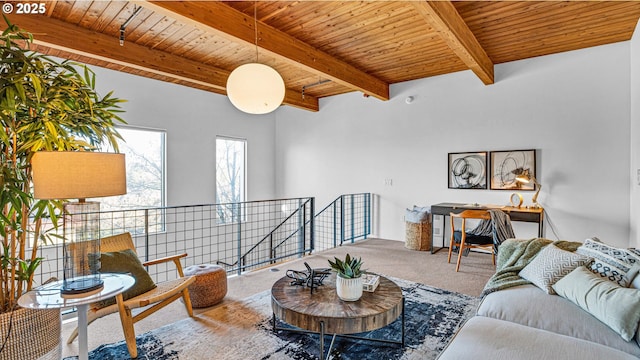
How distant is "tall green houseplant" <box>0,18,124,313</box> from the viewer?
1.59 metres

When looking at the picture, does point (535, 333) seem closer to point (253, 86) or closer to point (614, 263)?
point (614, 263)

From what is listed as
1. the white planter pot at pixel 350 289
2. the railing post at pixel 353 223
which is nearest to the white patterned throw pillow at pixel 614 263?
the white planter pot at pixel 350 289

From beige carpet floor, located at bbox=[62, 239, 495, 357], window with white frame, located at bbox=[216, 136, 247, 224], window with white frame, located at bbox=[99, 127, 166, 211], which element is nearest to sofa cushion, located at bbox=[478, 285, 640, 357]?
beige carpet floor, located at bbox=[62, 239, 495, 357]

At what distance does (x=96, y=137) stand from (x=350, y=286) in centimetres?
195

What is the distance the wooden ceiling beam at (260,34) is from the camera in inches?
107

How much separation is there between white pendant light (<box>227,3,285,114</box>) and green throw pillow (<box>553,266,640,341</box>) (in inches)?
93.1

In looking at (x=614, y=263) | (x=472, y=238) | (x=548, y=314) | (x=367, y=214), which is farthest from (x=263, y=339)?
(x=367, y=214)

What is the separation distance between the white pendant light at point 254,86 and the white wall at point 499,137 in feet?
11.5

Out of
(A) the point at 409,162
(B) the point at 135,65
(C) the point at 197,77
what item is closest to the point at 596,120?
(A) the point at 409,162

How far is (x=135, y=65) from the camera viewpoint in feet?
13.0

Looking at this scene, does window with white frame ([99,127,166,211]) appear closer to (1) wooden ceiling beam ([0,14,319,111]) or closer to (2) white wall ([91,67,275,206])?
(2) white wall ([91,67,275,206])

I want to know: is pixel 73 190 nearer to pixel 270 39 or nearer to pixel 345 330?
pixel 345 330

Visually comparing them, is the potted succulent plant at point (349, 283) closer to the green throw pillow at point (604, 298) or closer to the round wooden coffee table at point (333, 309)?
the round wooden coffee table at point (333, 309)

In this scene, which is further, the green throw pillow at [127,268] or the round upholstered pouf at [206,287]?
the round upholstered pouf at [206,287]
